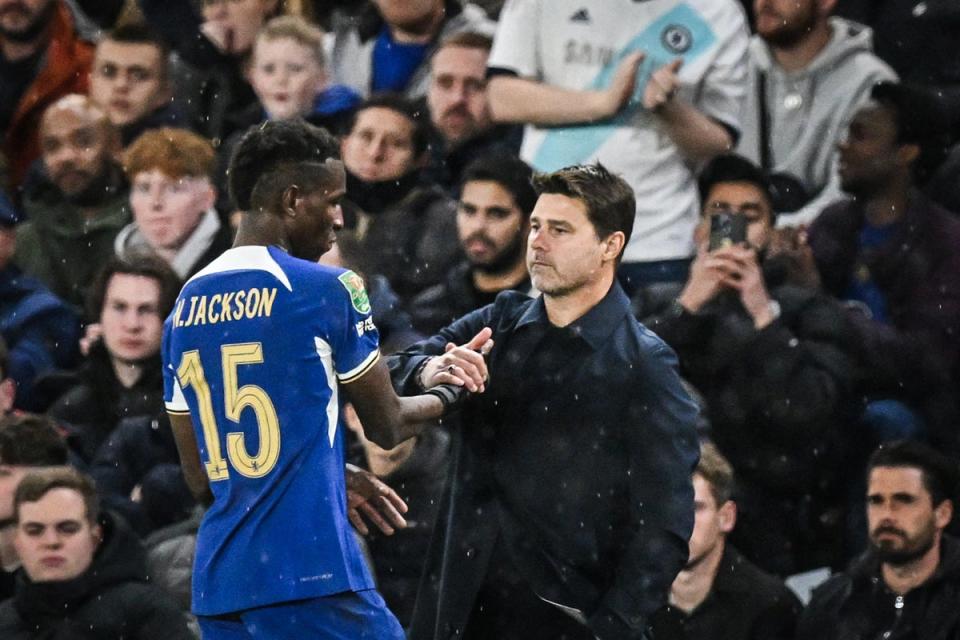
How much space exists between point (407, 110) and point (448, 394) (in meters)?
3.75

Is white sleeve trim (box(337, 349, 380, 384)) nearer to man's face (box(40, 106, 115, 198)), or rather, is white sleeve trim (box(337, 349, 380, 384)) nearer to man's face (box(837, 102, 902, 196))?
man's face (box(837, 102, 902, 196))

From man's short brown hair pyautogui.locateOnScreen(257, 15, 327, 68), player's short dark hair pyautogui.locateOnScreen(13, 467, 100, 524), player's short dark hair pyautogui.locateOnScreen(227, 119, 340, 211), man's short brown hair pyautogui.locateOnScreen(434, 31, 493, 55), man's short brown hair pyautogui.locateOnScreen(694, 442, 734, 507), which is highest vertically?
player's short dark hair pyautogui.locateOnScreen(227, 119, 340, 211)

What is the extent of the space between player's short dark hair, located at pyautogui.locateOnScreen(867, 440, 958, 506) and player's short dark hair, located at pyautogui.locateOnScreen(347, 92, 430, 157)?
261 centimetres

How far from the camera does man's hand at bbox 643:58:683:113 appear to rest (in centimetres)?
833

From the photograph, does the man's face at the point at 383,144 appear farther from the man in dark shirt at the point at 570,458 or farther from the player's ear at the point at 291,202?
the player's ear at the point at 291,202

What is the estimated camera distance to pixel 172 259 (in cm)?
917

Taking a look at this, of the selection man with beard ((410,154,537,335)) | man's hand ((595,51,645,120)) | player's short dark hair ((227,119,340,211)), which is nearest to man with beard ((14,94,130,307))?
man with beard ((410,154,537,335))

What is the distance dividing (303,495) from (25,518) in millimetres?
2910

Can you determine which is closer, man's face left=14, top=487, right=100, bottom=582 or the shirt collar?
the shirt collar

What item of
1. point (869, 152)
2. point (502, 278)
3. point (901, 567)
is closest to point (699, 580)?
point (901, 567)

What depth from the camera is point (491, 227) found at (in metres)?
8.29

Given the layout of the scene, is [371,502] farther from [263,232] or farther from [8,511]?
[8,511]

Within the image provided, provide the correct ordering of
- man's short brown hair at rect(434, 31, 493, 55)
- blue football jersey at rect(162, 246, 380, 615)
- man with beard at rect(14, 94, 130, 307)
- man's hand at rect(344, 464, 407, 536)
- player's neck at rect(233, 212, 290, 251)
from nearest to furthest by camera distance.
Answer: blue football jersey at rect(162, 246, 380, 615)
player's neck at rect(233, 212, 290, 251)
man's hand at rect(344, 464, 407, 536)
man's short brown hair at rect(434, 31, 493, 55)
man with beard at rect(14, 94, 130, 307)

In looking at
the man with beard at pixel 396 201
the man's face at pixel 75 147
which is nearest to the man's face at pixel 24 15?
the man's face at pixel 75 147
